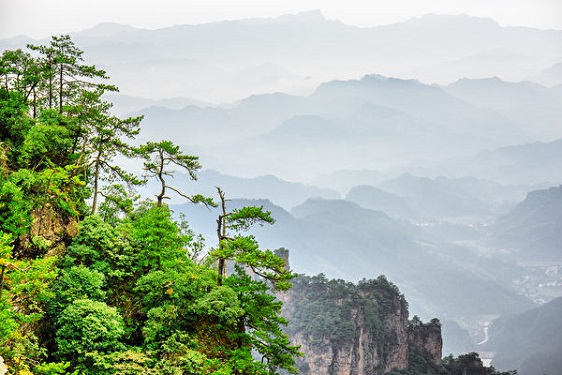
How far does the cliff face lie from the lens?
71500 millimetres

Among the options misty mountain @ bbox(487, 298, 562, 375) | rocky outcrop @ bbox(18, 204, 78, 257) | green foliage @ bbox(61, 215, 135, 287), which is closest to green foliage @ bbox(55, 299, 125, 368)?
green foliage @ bbox(61, 215, 135, 287)

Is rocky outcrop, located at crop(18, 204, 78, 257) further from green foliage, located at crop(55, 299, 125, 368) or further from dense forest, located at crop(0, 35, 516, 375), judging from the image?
green foliage, located at crop(55, 299, 125, 368)

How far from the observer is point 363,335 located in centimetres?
7294

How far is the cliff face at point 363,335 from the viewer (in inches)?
2815

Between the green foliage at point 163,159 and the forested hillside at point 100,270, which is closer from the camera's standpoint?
the forested hillside at point 100,270

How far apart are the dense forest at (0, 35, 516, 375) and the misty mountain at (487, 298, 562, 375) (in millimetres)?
115030

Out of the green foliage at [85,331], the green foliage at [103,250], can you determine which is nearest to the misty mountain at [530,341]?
the green foliage at [103,250]

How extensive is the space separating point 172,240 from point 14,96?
31.0 ft

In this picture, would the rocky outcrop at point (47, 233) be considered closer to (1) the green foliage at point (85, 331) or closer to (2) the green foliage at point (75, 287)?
(2) the green foliage at point (75, 287)

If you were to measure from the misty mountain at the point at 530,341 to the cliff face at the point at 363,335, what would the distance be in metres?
53.5

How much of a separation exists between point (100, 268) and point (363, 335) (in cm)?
6134

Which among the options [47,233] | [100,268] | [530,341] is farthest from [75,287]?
[530,341]

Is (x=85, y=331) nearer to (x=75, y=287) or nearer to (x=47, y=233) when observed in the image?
(x=75, y=287)

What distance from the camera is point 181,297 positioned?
16859 mm
